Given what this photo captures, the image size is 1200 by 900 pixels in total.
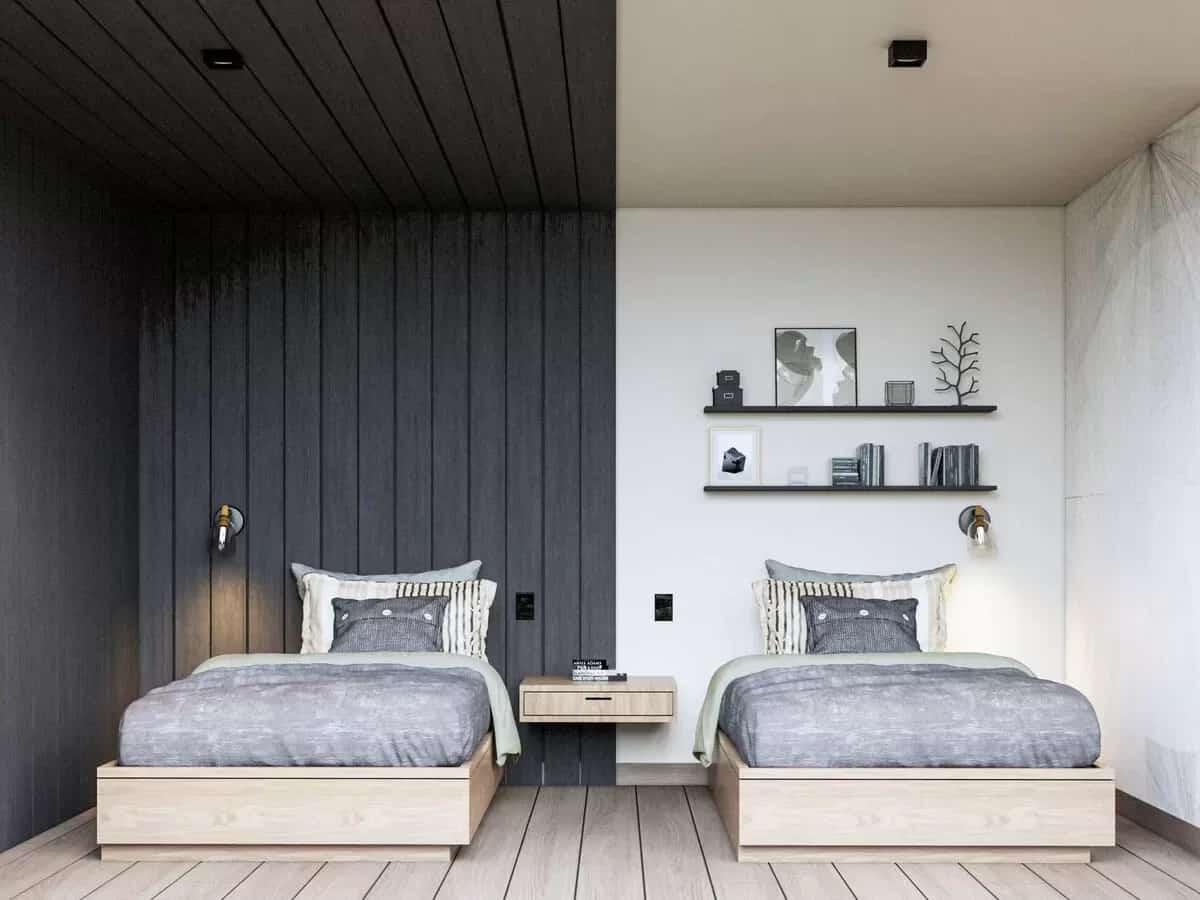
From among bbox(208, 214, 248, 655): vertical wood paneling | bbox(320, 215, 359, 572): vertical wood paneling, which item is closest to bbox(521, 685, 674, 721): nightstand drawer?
bbox(320, 215, 359, 572): vertical wood paneling

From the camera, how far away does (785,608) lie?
528 cm

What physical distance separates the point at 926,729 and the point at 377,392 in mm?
2922

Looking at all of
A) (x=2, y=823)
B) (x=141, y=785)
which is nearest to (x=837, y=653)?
(x=141, y=785)

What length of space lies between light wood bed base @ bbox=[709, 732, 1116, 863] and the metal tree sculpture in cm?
216

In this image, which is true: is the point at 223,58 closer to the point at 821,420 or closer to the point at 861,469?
the point at 821,420

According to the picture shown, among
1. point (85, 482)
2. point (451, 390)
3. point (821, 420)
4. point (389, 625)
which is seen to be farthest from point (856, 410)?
point (85, 482)

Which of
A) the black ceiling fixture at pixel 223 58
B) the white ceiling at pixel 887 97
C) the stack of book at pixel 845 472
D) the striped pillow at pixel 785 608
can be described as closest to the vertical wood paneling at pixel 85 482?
the black ceiling fixture at pixel 223 58

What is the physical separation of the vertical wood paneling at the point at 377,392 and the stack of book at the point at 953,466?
2459 millimetres

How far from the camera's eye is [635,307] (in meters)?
5.72

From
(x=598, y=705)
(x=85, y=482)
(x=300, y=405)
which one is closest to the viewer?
(x=85, y=482)

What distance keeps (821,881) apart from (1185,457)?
2052 millimetres

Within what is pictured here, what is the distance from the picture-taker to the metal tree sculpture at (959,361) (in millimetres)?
5676

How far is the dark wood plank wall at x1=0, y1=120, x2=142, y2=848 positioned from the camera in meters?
4.42

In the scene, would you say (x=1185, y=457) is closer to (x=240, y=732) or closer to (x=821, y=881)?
(x=821, y=881)
